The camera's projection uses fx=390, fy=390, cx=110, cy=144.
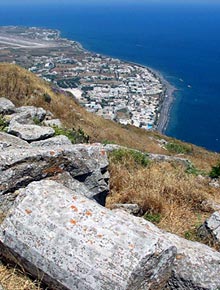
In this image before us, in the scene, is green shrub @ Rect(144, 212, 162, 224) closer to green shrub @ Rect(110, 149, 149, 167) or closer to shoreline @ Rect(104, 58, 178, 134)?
green shrub @ Rect(110, 149, 149, 167)

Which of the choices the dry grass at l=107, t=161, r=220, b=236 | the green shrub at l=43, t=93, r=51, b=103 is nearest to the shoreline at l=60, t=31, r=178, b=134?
the green shrub at l=43, t=93, r=51, b=103

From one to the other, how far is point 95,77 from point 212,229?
292ft

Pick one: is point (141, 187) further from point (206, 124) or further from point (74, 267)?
point (206, 124)

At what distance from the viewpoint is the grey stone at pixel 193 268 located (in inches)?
154

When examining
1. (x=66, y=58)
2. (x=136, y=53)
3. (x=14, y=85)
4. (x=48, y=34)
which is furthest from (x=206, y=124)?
(x=48, y=34)

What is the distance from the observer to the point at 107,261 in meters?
3.38

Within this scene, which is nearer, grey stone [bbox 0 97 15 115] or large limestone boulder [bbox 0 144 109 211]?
large limestone boulder [bbox 0 144 109 211]

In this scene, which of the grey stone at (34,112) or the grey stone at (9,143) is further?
the grey stone at (34,112)

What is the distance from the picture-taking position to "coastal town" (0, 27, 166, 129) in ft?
211

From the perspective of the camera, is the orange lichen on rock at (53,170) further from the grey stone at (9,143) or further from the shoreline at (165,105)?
the shoreline at (165,105)

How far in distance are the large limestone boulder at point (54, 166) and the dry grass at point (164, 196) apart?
635mm

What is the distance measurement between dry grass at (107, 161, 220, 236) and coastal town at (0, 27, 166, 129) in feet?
150

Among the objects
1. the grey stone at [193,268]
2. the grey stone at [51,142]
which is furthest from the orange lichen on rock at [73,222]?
the grey stone at [51,142]

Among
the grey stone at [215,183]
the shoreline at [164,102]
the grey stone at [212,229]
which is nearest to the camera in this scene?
the grey stone at [212,229]
